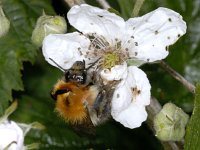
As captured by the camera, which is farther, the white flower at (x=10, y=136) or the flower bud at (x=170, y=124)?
the white flower at (x=10, y=136)

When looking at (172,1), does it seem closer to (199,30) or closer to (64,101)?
(199,30)

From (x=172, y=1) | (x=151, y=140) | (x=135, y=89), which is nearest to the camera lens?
(x=135, y=89)

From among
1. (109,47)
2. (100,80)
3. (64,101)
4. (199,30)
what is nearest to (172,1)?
(199,30)

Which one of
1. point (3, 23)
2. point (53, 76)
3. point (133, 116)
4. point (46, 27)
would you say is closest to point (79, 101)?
point (133, 116)

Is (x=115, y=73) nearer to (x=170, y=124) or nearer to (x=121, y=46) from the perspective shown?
(x=121, y=46)

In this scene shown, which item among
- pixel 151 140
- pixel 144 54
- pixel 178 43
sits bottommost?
pixel 151 140

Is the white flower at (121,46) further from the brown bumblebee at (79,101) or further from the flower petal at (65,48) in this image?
the brown bumblebee at (79,101)

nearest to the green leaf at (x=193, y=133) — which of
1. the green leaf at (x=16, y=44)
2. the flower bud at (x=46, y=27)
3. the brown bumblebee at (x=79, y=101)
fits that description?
the brown bumblebee at (x=79, y=101)
